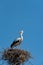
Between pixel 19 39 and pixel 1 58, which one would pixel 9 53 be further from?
pixel 19 39

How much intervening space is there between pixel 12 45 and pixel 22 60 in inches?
85.7

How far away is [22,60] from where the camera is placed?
22.4 meters

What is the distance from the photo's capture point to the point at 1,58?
881 inches

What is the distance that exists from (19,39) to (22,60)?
320 cm

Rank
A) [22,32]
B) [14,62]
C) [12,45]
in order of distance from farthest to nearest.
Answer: [22,32], [12,45], [14,62]

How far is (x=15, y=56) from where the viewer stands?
2259 centimetres

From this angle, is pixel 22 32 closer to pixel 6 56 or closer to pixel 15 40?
pixel 15 40

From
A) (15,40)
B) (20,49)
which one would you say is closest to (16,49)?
(20,49)

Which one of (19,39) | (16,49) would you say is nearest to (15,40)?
(19,39)

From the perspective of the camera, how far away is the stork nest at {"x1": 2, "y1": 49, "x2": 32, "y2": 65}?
22.3 meters

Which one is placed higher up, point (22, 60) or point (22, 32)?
point (22, 32)

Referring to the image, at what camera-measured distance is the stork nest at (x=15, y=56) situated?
2231 cm

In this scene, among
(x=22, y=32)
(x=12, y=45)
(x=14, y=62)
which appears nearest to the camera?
(x=14, y=62)

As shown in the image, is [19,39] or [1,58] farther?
[19,39]
